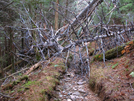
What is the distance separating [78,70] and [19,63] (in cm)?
393

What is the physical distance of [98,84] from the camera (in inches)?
115

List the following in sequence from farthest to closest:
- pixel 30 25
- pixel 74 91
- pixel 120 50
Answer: pixel 30 25 < pixel 120 50 < pixel 74 91

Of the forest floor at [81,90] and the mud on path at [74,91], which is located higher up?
the forest floor at [81,90]

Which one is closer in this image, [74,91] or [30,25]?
[74,91]

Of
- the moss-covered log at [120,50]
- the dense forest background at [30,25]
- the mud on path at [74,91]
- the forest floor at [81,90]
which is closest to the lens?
the forest floor at [81,90]

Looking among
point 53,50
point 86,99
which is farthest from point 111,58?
point 53,50

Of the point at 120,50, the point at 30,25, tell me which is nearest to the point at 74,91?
the point at 120,50

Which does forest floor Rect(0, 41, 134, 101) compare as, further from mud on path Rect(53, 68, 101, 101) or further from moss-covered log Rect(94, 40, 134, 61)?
moss-covered log Rect(94, 40, 134, 61)

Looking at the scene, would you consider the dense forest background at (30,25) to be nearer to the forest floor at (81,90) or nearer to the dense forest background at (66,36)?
the dense forest background at (66,36)

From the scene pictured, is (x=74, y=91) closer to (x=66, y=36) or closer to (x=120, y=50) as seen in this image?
(x=120, y=50)

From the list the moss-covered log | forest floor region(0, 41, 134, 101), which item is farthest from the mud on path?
the moss-covered log

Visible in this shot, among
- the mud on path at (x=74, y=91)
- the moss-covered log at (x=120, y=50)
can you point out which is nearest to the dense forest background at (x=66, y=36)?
the moss-covered log at (x=120, y=50)

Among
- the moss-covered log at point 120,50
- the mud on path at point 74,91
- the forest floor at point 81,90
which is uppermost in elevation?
the moss-covered log at point 120,50

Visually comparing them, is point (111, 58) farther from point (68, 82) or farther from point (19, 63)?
point (19, 63)
